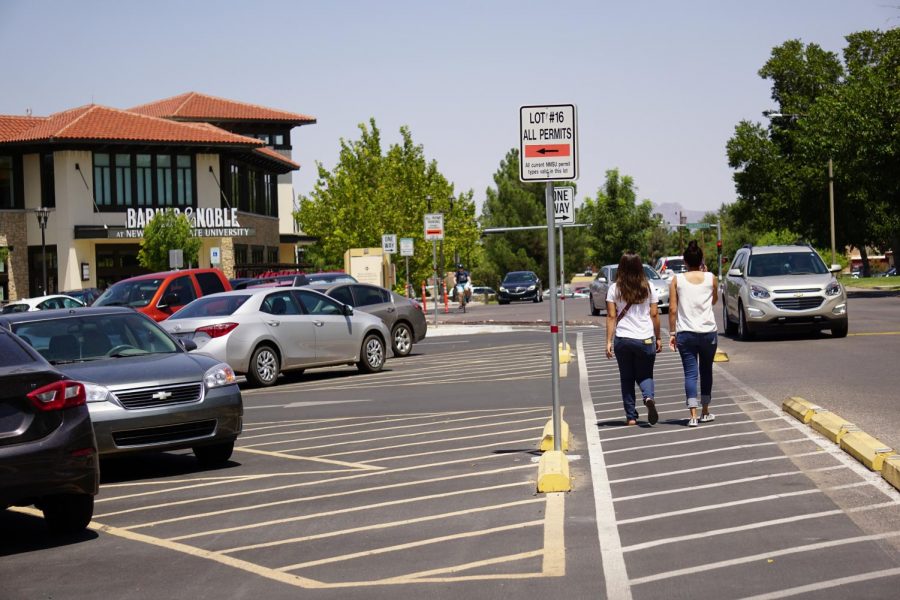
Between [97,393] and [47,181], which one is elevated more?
[47,181]

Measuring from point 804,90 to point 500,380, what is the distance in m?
61.4

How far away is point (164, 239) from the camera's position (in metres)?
56.8

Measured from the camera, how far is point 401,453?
11883 millimetres

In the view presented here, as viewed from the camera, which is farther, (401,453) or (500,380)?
(500,380)

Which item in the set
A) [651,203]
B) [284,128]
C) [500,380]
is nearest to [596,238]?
[651,203]

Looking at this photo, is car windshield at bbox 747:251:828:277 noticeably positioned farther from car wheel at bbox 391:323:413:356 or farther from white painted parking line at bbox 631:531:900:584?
white painted parking line at bbox 631:531:900:584

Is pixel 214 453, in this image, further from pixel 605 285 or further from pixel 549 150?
pixel 605 285

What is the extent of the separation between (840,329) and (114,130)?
4344 cm

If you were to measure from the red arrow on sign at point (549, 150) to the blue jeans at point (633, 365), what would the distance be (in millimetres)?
2815

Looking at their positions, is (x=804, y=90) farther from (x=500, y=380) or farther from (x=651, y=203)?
(x=500, y=380)

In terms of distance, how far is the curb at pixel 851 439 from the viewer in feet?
29.7

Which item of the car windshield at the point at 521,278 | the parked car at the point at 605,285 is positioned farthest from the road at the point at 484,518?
the car windshield at the point at 521,278

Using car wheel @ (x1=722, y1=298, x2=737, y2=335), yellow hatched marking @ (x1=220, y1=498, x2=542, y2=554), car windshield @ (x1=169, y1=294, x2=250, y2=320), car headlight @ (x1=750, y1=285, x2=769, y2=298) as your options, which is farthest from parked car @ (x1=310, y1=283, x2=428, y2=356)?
yellow hatched marking @ (x1=220, y1=498, x2=542, y2=554)

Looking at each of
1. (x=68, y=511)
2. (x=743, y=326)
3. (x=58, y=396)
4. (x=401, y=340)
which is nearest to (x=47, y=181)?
(x=401, y=340)
